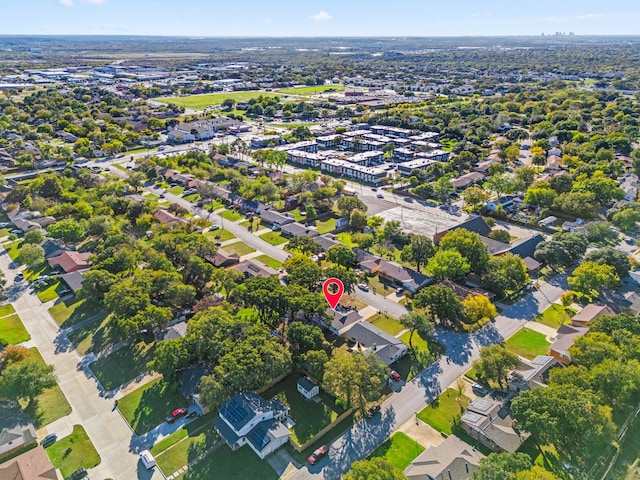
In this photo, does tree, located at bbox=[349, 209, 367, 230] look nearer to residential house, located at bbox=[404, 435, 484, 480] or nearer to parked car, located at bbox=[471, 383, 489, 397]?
parked car, located at bbox=[471, 383, 489, 397]

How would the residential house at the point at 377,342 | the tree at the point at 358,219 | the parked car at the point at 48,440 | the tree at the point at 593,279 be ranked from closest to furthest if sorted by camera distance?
the parked car at the point at 48,440 < the residential house at the point at 377,342 < the tree at the point at 593,279 < the tree at the point at 358,219

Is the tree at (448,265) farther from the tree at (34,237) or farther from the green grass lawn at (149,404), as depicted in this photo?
the tree at (34,237)

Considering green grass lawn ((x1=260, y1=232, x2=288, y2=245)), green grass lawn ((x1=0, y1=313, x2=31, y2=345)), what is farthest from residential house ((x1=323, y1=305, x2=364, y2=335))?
green grass lawn ((x1=0, y1=313, x2=31, y2=345))

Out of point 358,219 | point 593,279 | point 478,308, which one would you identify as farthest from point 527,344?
point 358,219

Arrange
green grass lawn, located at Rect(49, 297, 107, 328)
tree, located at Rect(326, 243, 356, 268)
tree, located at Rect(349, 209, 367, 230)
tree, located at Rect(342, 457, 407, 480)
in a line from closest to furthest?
tree, located at Rect(342, 457, 407, 480), green grass lawn, located at Rect(49, 297, 107, 328), tree, located at Rect(326, 243, 356, 268), tree, located at Rect(349, 209, 367, 230)

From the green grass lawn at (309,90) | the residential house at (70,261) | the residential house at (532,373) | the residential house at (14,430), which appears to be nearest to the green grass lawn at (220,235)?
the residential house at (70,261)

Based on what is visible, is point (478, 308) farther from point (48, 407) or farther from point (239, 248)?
point (48, 407)
